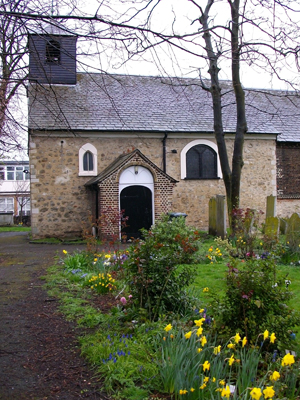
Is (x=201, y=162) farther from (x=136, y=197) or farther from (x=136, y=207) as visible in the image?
(x=136, y=207)

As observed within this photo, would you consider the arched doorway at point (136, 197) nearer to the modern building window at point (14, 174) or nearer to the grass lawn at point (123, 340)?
the grass lawn at point (123, 340)

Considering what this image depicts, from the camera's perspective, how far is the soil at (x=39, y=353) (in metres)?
3.73

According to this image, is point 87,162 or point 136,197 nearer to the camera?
point 136,197

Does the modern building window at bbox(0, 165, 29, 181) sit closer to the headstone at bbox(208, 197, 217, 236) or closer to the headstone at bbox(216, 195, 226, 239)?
the headstone at bbox(208, 197, 217, 236)

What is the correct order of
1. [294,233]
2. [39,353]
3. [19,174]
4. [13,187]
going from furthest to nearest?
[19,174]
[13,187]
[294,233]
[39,353]

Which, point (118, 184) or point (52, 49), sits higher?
point (52, 49)

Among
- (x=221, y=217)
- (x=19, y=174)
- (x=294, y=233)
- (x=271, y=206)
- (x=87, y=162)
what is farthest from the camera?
(x=19, y=174)

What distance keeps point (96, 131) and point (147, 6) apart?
599 inches

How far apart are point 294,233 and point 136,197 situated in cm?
929

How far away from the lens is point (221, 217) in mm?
15242

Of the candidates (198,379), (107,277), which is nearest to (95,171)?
(107,277)

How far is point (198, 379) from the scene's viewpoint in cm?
339

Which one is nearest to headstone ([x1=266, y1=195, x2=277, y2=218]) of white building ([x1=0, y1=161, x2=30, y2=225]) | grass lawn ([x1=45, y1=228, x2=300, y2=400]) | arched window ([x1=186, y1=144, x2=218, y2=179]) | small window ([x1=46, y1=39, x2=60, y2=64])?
grass lawn ([x1=45, y1=228, x2=300, y2=400])

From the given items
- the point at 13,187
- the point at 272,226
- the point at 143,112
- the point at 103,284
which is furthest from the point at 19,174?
the point at 103,284
